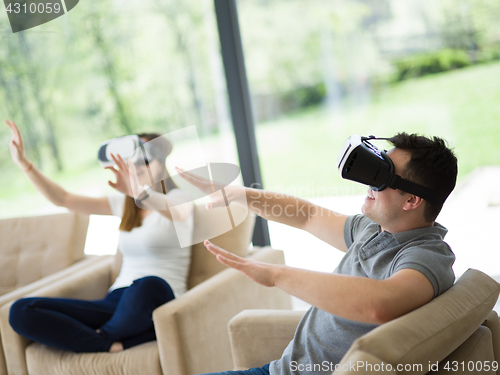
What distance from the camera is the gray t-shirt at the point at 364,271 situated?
1057 mm

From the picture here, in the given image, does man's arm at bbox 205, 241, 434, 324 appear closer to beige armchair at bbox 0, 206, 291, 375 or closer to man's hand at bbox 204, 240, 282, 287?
man's hand at bbox 204, 240, 282, 287

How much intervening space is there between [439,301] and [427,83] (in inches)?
75.7

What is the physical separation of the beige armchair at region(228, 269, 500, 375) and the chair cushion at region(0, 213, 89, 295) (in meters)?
1.99

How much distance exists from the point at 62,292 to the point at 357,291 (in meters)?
1.64

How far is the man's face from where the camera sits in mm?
1169

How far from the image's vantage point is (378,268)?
1.18 metres

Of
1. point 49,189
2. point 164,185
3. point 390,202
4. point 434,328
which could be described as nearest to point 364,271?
point 390,202

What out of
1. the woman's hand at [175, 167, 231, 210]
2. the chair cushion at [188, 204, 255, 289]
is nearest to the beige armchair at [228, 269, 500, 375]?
the woman's hand at [175, 167, 231, 210]

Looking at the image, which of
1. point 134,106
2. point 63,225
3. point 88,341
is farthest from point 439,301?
point 134,106

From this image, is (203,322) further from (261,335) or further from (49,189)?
(49,189)

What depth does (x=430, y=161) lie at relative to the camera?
1143mm

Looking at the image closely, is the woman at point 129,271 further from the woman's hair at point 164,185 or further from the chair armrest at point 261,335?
the chair armrest at point 261,335

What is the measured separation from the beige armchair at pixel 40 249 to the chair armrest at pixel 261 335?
4.16 ft

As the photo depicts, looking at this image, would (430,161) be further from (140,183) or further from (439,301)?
(140,183)
